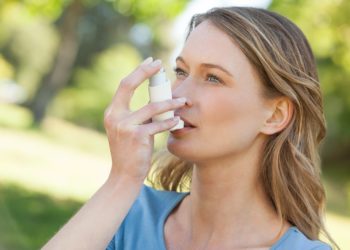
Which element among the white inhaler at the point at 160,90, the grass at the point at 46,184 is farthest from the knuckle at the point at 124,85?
the grass at the point at 46,184

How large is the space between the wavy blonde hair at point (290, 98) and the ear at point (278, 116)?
0.02 metres

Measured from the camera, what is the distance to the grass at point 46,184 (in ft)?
25.7

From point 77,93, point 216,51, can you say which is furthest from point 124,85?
point 77,93

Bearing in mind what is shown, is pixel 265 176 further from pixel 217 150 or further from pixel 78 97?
pixel 78 97

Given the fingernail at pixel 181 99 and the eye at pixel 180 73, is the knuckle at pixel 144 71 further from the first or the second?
the eye at pixel 180 73

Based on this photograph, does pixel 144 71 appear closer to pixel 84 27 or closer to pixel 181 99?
pixel 181 99

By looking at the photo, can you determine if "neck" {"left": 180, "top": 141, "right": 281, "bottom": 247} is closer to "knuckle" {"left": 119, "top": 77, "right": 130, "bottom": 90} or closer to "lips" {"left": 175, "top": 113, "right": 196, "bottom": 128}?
"lips" {"left": 175, "top": 113, "right": 196, "bottom": 128}

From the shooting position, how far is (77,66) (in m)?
29.6

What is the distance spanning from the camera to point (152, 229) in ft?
7.68

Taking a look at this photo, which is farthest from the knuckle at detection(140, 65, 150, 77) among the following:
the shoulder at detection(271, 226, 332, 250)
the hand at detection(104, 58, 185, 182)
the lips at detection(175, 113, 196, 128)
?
the shoulder at detection(271, 226, 332, 250)

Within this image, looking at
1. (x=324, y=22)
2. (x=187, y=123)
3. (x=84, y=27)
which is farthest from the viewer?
(x=84, y=27)

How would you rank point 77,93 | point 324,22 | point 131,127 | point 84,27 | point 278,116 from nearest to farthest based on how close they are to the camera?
point 131,127
point 278,116
point 324,22
point 77,93
point 84,27

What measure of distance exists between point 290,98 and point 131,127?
0.69 metres

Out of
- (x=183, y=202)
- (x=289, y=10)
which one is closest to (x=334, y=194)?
(x=289, y=10)
